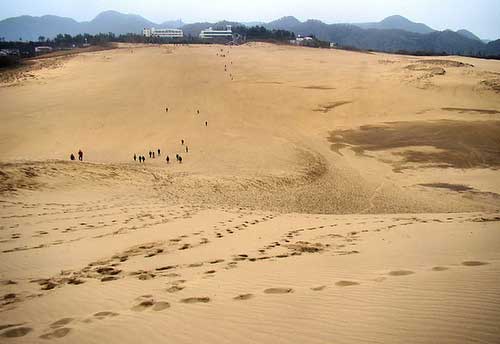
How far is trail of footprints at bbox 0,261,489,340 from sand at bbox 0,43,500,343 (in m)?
0.03

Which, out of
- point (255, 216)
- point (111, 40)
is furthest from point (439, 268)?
point (111, 40)

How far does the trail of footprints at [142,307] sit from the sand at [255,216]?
27 mm

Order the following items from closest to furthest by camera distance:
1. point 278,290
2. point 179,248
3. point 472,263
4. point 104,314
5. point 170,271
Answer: point 104,314
point 278,290
point 472,263
point 170,271
point 179,248

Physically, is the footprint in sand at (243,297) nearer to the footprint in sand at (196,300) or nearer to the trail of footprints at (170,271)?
the trail of footprints at (170,271)

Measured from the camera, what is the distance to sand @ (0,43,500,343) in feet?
13.5

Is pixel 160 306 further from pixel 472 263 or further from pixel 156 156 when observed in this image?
pixel 156 156

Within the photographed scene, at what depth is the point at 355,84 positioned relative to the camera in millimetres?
44750

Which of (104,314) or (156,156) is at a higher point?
(104,314)

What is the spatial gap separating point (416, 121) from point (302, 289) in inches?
1177

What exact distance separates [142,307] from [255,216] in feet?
24.3

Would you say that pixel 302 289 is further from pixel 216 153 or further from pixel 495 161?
pixel 495 161

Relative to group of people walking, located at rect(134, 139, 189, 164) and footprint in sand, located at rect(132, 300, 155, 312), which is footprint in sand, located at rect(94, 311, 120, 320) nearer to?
footprint in sand, located at rect(132, 300, 155, 312)

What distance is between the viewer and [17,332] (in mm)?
4137

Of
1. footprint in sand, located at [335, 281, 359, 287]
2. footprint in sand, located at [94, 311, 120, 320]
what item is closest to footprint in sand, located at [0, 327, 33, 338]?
footprint in sand, located at [94, 311, 120, 320]
